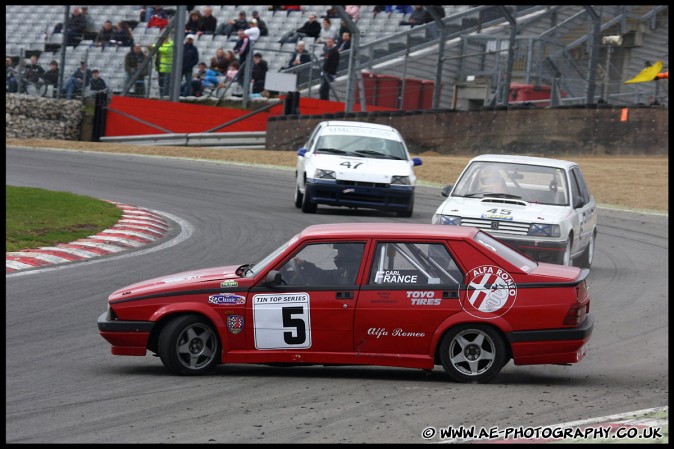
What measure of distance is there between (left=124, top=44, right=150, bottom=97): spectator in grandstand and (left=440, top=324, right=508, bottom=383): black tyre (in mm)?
26016

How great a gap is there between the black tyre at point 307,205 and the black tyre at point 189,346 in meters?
10.9

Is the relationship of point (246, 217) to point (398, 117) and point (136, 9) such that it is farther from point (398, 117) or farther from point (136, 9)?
point (136, 9)

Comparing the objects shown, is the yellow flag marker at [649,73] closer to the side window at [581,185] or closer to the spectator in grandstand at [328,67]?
the spectator in grandstand at [328,67]

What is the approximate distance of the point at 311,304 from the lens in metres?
8.42

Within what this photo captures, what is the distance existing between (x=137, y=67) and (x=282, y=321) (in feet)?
84.5

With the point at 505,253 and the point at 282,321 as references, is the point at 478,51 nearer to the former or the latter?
the point at 505,253

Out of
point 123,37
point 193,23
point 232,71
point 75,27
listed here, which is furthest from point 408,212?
point 193,23

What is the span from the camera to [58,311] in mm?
10953

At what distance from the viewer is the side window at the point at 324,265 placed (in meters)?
8.49

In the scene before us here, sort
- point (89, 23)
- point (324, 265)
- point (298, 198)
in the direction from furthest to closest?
point (89, 23) → point (298, 198) → point (324, 265)

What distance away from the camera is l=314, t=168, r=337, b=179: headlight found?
62.9 ft

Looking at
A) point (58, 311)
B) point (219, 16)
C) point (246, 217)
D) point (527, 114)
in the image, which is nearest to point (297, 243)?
point (58, 311)

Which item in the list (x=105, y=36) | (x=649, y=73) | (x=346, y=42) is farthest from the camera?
(x=105, y=36)

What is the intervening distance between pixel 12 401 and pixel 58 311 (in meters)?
3.45
